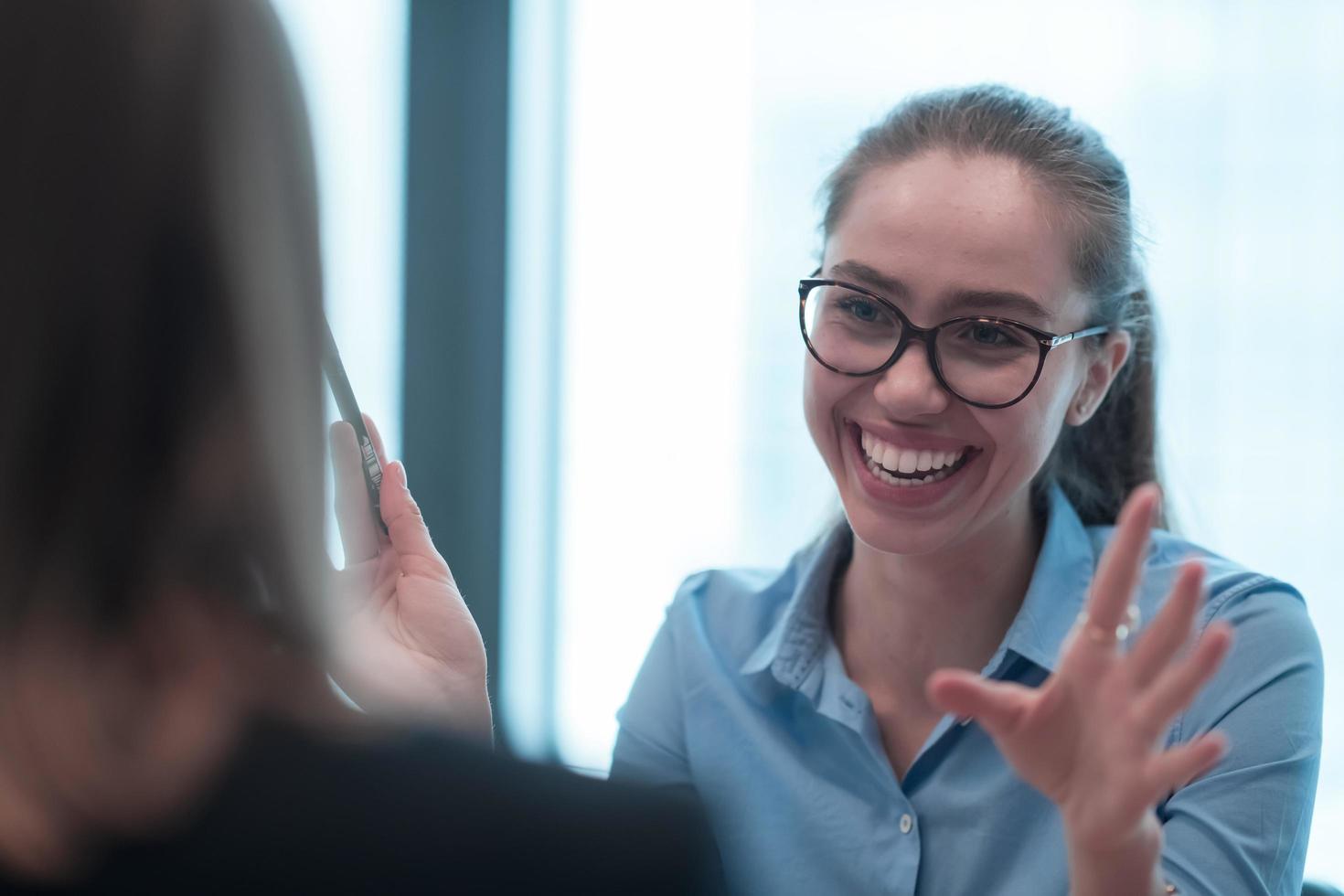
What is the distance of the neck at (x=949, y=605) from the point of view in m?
1.55

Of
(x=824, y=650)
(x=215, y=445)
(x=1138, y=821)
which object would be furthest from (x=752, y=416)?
(x=215, y=445)

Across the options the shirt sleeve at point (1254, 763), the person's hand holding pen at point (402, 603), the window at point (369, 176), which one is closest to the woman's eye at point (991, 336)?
the shirt sleeve at point (1254, 763)

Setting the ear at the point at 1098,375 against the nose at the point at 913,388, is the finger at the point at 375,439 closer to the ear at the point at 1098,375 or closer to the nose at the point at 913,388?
the nose at the point at 913,388

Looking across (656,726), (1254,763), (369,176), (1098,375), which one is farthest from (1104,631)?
(369,176)

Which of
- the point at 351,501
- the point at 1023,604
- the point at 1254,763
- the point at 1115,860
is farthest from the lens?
the point at 1023,604

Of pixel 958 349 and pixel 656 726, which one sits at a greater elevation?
pixel 958 349

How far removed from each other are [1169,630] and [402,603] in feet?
2.64

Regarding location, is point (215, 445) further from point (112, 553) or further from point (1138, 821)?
point (1138, 821)

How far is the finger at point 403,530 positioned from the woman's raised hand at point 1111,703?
67cm

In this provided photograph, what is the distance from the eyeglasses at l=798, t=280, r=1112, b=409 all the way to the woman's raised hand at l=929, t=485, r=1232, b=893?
525mm

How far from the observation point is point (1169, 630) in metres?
0.85

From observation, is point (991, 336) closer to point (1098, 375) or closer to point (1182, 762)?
point (1098, 375)

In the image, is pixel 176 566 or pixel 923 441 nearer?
pixel 176 566

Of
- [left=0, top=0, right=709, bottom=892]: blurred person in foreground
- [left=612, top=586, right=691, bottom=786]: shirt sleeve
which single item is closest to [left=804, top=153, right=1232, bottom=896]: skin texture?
[left=612, top=586, right=691, bottom=786]: shirt sleeve
